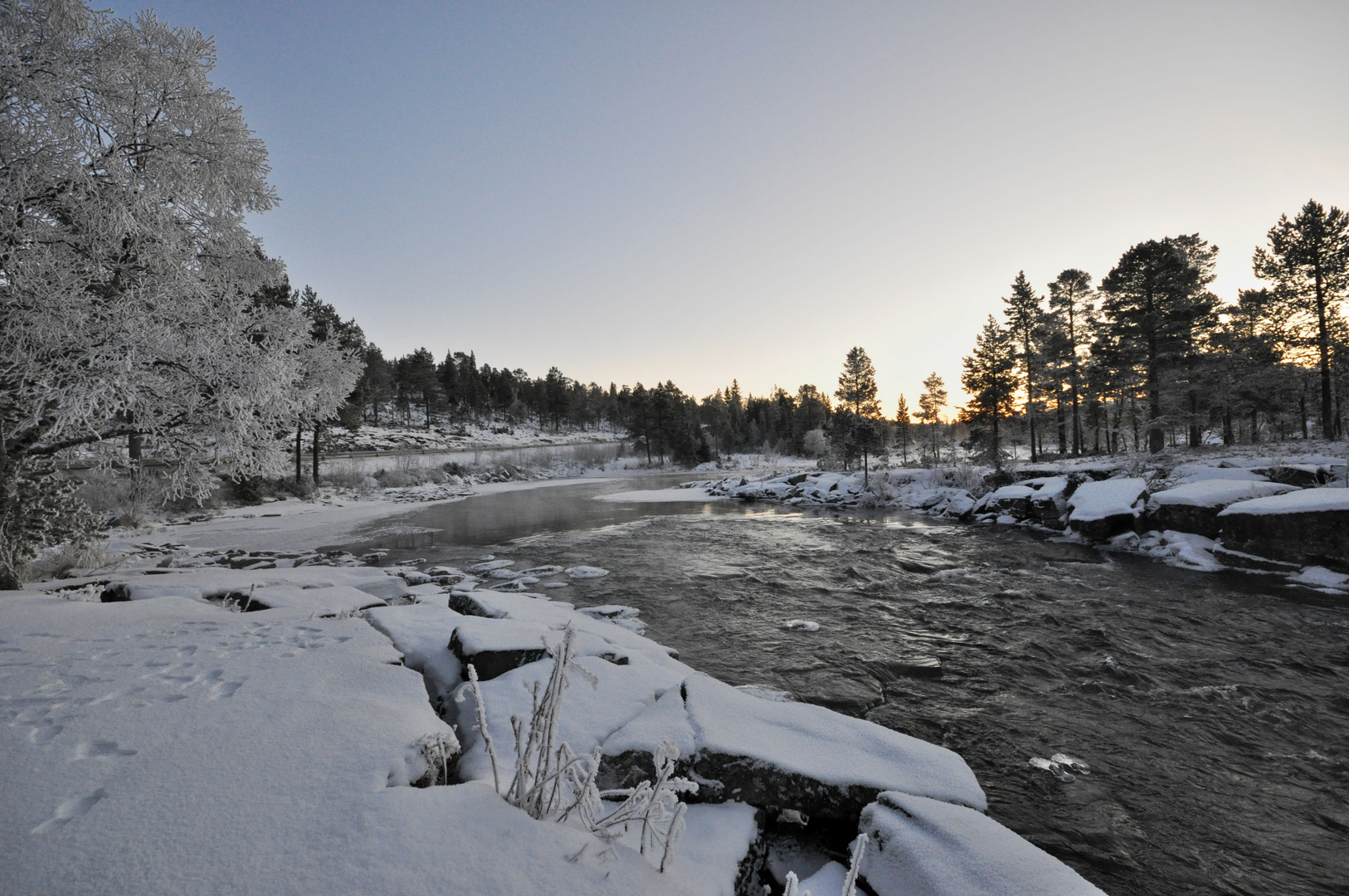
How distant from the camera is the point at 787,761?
2.81 metres

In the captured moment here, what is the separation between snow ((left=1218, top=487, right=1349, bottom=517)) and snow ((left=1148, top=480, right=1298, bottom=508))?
63 cm

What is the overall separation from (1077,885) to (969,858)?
0.38 metres

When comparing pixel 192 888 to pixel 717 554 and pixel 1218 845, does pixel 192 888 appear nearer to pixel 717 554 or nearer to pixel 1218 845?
pixel 1218 845

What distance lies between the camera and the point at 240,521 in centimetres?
1527

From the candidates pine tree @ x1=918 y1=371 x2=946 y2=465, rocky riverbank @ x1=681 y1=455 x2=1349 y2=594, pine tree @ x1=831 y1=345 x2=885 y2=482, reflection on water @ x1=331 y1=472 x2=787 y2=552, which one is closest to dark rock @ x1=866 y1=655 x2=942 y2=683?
rocky riverbank @ x1=681 y1=455 x2=1349 y2=594

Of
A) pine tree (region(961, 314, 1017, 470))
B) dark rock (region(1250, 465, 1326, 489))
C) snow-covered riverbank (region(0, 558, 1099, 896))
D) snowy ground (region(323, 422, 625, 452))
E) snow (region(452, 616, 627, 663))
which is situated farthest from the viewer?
snowy ground (region(323, 422, 625, 452))

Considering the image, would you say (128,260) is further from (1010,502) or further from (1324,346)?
(1324,346)

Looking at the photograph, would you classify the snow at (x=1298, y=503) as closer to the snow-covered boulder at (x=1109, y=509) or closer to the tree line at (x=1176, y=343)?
the snow-covered boulder at (x=1109, y=509)

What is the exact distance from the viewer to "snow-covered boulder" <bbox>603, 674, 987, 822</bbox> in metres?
2.70

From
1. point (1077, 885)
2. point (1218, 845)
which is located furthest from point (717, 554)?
point (1077, 885)

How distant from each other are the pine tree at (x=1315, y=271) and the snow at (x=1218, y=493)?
1809 centimetres

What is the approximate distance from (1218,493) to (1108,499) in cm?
200

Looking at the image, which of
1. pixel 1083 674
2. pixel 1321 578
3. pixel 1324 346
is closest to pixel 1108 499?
pixel 1321 578

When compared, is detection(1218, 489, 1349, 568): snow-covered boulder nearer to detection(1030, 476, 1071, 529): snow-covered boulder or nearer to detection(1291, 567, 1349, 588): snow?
detection(1291, 567, 1349, 588): snow
